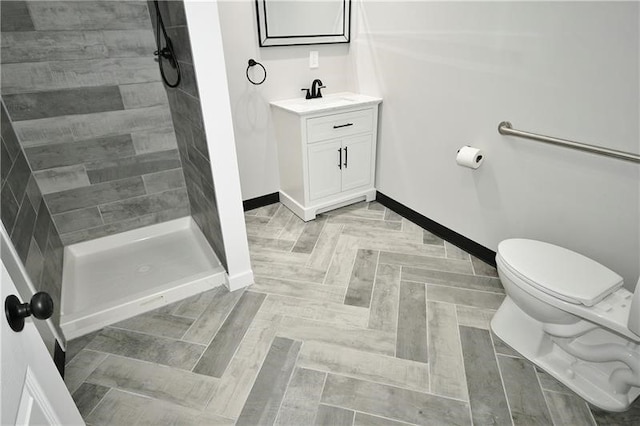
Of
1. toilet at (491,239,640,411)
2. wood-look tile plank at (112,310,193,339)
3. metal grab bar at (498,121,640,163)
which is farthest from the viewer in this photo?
wood-look tile plank at (112,310,193,339)

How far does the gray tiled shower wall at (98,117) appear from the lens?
192 cm

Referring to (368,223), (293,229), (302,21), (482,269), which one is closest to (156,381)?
(293,229)

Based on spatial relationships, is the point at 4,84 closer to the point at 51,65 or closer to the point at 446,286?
the point at 51,65

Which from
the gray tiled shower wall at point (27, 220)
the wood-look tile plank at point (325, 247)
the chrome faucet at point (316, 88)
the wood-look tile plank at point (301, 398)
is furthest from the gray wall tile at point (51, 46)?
the wood-look tile plank at point (301, 398)

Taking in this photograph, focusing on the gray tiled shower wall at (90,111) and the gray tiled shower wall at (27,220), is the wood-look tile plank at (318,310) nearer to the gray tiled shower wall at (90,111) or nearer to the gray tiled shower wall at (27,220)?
the gray tiled shower wall at (27,220)

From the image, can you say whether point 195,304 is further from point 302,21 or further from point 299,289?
point 302,21

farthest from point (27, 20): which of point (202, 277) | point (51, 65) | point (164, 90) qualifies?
point (202, 277)

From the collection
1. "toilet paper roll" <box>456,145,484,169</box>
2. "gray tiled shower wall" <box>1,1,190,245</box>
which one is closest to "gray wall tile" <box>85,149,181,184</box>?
"gray tiled shower wall" <box>1,1,190,245</box>

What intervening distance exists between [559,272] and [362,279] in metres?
0.99

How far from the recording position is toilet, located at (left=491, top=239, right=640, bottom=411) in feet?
4.39

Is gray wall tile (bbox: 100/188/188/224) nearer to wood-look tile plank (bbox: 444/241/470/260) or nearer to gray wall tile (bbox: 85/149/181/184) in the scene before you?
gray wall tile (bbox: 85/149/181/184)

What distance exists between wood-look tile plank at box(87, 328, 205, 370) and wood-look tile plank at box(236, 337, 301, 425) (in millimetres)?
333

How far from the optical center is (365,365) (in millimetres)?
1580

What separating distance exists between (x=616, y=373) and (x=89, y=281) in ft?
8.74
